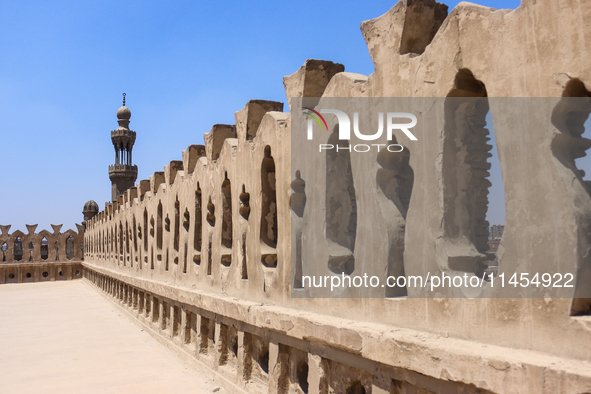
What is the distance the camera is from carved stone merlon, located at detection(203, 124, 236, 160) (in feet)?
24.2

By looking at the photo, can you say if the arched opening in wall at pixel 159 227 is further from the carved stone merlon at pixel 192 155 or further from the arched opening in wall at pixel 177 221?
the carved stone merlon at pixel 192 155

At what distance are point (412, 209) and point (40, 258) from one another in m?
31.4

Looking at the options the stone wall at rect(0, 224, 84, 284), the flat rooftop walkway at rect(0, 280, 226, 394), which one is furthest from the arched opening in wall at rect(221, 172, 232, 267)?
the stone wall at rect(0, 224, 84, 284)

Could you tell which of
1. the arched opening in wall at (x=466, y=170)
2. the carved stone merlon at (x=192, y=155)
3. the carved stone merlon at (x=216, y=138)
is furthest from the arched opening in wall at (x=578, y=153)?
the carved stone merlon at (x=192, y=155)

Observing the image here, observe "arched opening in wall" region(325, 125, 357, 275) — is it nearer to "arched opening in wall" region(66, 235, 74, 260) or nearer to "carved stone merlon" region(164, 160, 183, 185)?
"carved stone merlon" region(164, 160, 183, 185)

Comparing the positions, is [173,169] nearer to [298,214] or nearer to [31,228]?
[298,214]

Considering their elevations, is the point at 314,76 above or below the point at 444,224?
above

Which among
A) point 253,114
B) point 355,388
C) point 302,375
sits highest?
point 253,114

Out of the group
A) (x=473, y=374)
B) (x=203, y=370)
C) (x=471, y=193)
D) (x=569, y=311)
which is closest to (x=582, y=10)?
(x=471, y=193)

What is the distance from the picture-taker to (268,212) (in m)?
5.71

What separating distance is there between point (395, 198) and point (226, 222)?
11.8 feet

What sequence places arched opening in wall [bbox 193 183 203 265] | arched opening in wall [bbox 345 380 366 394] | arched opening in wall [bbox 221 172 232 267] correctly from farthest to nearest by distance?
arched opening in wall [bbox 193 183 203 265] → arched opening in wall [bbox 221 172 232 267] → arched opening in wall [bbox 345 380 366 394]

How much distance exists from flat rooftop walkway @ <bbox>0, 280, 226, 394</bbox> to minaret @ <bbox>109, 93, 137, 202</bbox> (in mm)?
25421

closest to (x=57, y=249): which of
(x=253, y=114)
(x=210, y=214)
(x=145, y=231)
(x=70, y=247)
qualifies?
(x=70, y=247)
